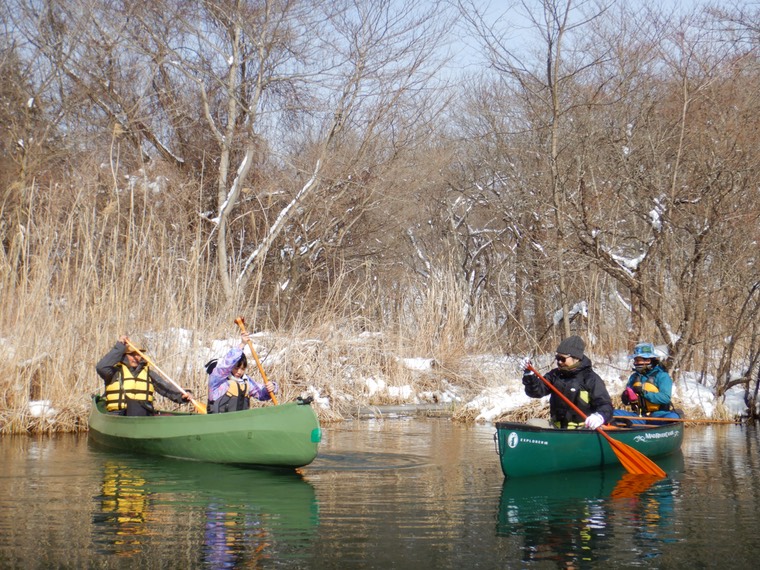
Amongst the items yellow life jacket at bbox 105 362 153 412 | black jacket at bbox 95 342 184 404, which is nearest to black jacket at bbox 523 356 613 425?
black jacket at bbox 95 342 184 404

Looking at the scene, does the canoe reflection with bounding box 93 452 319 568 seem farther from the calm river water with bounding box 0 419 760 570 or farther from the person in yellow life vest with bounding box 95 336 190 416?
the person in yellow life vest with bounding box 95 336 190 416

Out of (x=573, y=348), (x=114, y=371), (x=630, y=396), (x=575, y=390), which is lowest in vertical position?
(x=630, y=396)

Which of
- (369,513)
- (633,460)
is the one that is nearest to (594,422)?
(633,460)

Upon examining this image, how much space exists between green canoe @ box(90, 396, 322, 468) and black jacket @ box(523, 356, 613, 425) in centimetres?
210

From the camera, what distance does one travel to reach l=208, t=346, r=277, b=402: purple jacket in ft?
33.4

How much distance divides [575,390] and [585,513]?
242cm

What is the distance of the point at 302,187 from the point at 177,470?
11.2 m

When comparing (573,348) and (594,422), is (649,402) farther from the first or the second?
(594,422)

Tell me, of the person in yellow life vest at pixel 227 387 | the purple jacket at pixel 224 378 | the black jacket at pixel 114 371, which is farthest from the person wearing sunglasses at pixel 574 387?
the black jacket at pixel 114 371

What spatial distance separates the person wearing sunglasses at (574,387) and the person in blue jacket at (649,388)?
1.76 meters

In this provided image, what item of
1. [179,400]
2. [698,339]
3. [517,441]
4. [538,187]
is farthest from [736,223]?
[179,400]

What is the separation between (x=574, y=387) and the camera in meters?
9.68

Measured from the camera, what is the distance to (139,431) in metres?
10.4

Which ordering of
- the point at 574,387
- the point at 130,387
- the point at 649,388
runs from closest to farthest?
the point at 574,387 < the point at 130,387 < the point at 649,388
